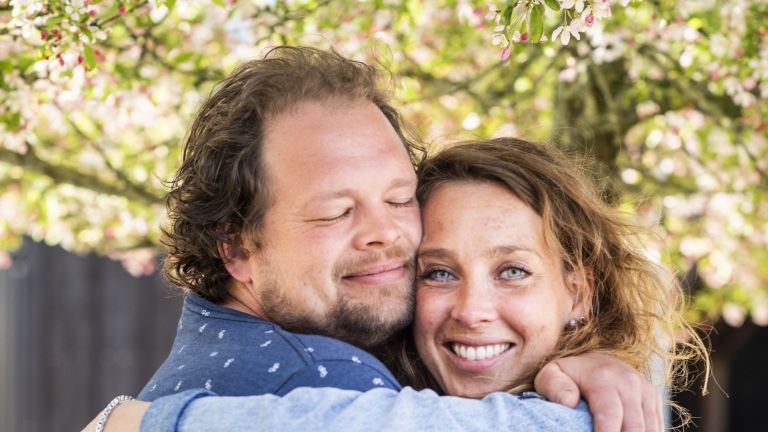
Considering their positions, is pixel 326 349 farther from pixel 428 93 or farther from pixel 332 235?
pixel 428 93

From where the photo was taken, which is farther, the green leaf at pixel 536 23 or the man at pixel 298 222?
the man at pixel 298 222

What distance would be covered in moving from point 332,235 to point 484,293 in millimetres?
407

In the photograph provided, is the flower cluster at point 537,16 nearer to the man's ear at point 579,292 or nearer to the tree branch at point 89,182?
the man's ear at point 579,292

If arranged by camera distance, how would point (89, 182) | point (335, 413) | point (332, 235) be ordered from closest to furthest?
point (335, 413)
point (332, 235)
point (89, 182)

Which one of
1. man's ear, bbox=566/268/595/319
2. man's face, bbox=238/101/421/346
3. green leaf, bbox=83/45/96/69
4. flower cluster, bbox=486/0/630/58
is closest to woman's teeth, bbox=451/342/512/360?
man's face, bbox=238/101/421/346

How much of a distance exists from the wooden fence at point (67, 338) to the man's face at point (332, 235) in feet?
24.5

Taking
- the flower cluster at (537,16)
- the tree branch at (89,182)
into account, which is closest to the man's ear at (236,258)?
the flower cluster at (537,16)

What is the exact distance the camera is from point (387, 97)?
10.4 feet

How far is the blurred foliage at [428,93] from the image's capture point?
Result: 382cm

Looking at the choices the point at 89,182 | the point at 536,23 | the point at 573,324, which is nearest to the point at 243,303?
the point at 573,324

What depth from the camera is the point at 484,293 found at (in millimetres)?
2754

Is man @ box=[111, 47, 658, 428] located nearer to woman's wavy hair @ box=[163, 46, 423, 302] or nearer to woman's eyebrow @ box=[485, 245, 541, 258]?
woman's wavy hair @ box=[163, 46, 423, 302]

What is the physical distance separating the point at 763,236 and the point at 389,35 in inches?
112

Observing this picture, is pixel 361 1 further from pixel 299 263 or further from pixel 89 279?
pixel 89 279
